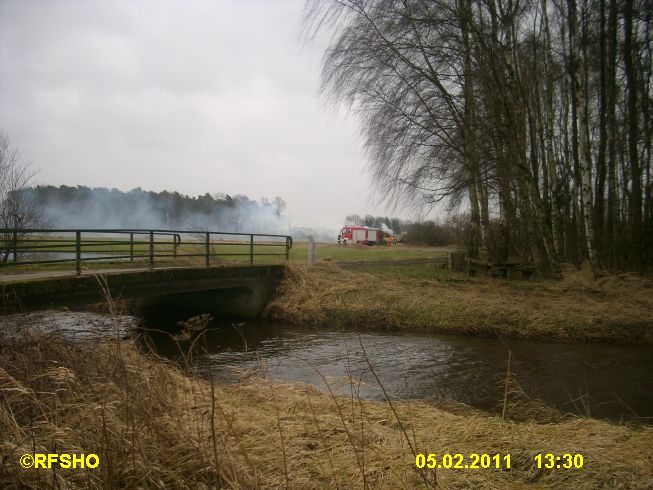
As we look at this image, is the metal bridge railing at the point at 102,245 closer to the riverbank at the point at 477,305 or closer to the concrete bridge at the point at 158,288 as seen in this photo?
the concrete bridge at the point at 158,288

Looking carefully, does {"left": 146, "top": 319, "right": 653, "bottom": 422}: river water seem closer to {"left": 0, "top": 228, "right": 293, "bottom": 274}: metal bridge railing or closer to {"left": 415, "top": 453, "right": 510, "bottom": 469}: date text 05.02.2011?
{"left": 415, "top": 453, "right": 510, "bottom": 469}: date text 05.02.2011

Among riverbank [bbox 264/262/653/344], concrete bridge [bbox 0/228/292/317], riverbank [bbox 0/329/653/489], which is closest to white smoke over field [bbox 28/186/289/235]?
concrete bridge [bbox 0/228/292/317]

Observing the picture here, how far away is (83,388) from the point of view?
3.67 meters

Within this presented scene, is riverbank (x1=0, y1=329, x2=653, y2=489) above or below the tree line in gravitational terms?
below

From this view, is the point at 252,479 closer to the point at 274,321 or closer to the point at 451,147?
the point at 274,321

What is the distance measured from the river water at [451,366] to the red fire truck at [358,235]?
46.4m

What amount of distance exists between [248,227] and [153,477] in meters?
53.4

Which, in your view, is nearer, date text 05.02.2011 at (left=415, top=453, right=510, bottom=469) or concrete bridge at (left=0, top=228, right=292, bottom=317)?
date text 05.02.2011 at (left=415, top=453, right=510, bottom=469)

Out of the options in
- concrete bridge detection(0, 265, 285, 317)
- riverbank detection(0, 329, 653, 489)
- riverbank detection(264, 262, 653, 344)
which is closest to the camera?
riverbank detection(0, 329, 653, 489)

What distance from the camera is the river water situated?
6430 millimetres

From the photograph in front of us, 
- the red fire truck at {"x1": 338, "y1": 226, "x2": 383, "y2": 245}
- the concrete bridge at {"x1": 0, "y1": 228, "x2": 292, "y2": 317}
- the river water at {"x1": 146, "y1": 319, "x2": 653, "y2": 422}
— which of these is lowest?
the river water at {"x1": 146, "y1": 319, "x2": 653, "y2": 422}

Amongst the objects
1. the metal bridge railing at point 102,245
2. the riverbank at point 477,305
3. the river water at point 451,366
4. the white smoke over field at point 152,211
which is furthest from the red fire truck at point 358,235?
the river water at point 451,366

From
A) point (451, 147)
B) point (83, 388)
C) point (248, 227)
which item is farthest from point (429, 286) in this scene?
point (248, 227)

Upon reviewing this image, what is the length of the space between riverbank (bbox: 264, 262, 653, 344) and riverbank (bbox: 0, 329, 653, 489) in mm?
5700
